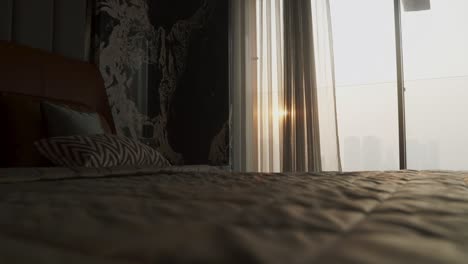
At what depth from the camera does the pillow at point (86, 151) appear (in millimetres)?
1390

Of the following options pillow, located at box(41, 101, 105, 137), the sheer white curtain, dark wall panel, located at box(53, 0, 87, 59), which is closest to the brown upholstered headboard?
dark wall panel, located at box(53, 0, 87, 59)

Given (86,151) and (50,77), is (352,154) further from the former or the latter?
(50,77)

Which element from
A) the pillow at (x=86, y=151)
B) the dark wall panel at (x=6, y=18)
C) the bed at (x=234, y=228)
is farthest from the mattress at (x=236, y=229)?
the dark wall panel at (x=6, y=18)

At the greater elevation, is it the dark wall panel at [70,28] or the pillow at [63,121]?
the dark wall panel at [70,28]

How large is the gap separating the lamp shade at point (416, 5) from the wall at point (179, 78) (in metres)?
1.49

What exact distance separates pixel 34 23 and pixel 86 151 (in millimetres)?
1204

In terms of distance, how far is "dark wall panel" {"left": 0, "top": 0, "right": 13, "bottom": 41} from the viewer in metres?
1.96

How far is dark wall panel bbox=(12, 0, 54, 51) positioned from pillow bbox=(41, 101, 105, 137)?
0.59 metres

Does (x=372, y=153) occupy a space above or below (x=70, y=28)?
below

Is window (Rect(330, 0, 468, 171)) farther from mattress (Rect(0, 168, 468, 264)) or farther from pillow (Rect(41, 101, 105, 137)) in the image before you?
mattress (Rect(0, 168, 468, 264))

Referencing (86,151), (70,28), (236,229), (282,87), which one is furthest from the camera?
(282,87)

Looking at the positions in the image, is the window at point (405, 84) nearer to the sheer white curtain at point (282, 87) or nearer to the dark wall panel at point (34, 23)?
the sheer white curtain at point (282, 87)

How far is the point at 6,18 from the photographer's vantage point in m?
1.98

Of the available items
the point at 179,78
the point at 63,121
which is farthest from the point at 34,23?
the point at 179,78
